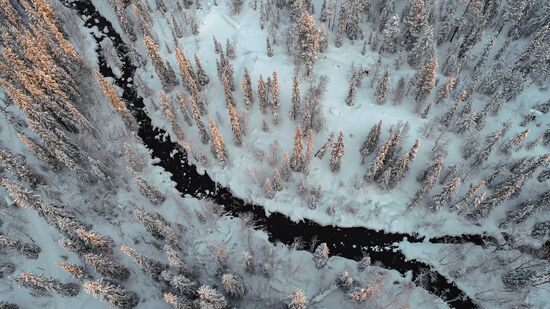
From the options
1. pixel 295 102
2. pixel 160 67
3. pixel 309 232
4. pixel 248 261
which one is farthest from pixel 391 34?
pixel 248 261

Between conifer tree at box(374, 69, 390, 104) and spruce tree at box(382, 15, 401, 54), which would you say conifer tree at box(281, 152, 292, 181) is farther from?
spruce tree at box(382, 15, 401, 54)

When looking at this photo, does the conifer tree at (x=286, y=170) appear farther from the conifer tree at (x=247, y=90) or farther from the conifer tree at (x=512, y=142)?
the conifer tree at (x=512, y=142)

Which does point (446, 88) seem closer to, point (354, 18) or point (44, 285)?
point (354, 18)

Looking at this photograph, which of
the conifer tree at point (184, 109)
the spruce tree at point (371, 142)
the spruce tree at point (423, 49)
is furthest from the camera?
the conifer tree at point (184, 109)

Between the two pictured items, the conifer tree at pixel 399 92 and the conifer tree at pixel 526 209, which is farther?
the conifer tree at pixel 399 92

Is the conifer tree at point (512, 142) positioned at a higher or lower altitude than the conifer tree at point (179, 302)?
higher

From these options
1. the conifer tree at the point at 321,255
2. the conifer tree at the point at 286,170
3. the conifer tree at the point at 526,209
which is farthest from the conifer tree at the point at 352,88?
the conifer tree at the point at 526,209
